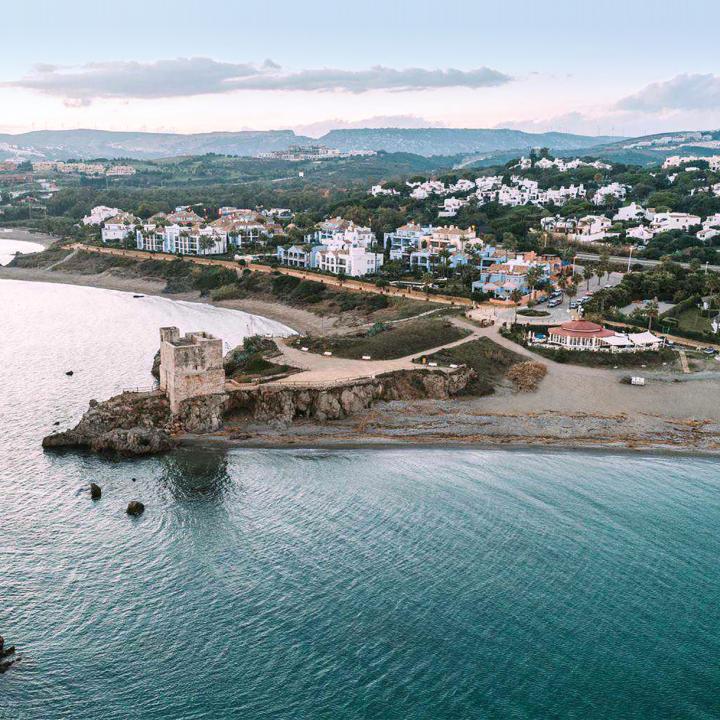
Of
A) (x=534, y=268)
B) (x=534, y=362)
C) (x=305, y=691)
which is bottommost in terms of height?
(x=305, y=691)

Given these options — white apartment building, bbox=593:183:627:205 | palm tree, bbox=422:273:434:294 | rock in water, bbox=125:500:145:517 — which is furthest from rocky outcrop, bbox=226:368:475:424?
white apartment building, bbox=593:183:627:205

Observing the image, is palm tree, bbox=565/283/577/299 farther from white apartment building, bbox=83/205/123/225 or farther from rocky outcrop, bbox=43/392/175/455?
white apartment building, bbox=83/205/123/225

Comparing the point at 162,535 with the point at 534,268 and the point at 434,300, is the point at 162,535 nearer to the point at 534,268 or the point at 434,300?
the point at 434,300

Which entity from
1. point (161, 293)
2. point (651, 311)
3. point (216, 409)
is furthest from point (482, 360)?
point (161, 293)

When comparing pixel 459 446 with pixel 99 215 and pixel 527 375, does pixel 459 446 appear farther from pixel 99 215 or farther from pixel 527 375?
pixel 99 215

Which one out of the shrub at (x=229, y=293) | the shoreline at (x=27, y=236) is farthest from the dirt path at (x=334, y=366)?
the shoreline at (x=27, y=236)

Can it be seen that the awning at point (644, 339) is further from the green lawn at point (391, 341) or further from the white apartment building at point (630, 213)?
the white apartment building at point (630, 213)

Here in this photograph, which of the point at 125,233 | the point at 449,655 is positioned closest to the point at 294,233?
the point at 125,233
